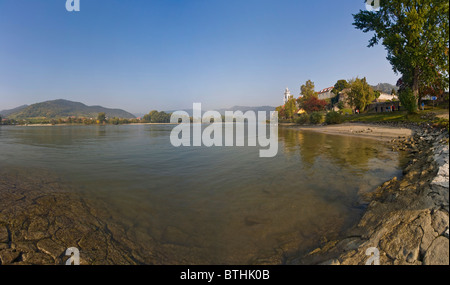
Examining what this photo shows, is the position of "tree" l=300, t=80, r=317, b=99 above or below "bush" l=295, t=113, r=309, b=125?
above

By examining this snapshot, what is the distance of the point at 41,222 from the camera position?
18.4ft

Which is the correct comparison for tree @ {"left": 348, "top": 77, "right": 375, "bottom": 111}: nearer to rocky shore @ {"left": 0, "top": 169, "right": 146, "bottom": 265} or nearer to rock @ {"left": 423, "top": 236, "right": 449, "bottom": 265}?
rock @ {"left": 423, "top": 236, "right": 449, "bottom": 265}

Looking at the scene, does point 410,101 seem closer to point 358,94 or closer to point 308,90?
point 358,94

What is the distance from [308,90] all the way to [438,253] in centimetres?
11322

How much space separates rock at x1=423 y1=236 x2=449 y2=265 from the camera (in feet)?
9.92

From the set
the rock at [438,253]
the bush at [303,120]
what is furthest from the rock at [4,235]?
the bush at [303,120]

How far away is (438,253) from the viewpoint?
311 cm

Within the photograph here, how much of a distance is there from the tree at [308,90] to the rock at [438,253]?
106 meters

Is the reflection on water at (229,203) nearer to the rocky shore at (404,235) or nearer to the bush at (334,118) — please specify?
the rocky shore at (404,235)

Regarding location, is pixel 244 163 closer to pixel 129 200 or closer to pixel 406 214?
pixel 129 200

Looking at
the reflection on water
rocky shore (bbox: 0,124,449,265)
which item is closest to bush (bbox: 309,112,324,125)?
the reflection on water

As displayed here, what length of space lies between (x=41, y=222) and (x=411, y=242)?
29.3 ft

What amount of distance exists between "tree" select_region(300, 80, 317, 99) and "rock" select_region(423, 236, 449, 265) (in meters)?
106

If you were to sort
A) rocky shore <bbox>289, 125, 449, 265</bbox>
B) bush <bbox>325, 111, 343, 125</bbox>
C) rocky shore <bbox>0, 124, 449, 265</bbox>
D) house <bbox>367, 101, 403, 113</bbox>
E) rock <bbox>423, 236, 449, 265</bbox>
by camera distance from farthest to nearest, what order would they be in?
bush <bbox>325, 111, 343, 125</bbox> < house <bbox>367, 101, 403, 113</bbox> < rocky shore <bbox>0, 124, 449, 265</bbox> < rocky shore <bbox>289, 125, 449, 265</bbox> < rock <bbox>423, 236, 449, 265</bbox>
